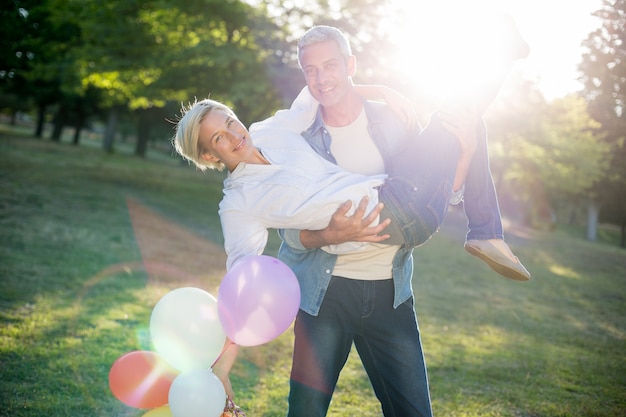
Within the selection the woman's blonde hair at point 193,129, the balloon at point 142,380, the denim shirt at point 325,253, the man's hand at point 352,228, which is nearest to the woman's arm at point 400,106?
the denim shirt at point 325,253

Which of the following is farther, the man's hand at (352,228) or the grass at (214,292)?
the grass at (214,292)

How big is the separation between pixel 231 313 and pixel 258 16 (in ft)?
50.3

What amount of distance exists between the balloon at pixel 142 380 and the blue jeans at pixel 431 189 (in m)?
1.36

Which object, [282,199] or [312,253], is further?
[312,253]

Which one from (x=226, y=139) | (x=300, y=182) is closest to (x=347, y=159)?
(x=300, y=182)

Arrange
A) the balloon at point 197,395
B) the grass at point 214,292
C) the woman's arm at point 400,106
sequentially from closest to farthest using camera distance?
the balloon at point 197,395
the woman's arm at point 400,106
the grass at point 214,292

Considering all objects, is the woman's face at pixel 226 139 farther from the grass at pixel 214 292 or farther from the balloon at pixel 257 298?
the grass at pixel 214 292

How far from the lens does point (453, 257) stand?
1394 centimetres

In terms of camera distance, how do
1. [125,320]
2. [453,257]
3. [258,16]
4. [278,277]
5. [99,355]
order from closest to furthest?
[278,277] → [99,355] → [125,320] → [453,257] → [258,16]

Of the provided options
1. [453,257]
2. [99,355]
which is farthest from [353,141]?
[453,257]

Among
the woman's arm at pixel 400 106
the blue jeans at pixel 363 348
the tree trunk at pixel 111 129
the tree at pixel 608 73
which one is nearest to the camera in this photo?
the blue jeans at pixel 363 348

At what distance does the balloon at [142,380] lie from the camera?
2750 millimetres

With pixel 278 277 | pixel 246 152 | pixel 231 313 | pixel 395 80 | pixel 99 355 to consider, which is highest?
pixel 395 80

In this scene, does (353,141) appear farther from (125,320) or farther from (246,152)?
(125,320)
